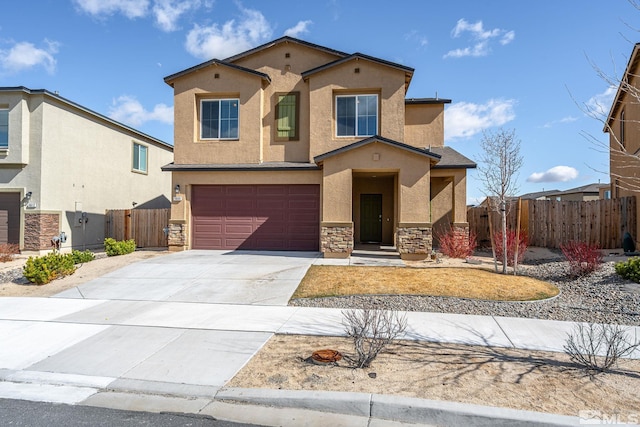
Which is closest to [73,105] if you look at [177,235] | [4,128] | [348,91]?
[4,128]

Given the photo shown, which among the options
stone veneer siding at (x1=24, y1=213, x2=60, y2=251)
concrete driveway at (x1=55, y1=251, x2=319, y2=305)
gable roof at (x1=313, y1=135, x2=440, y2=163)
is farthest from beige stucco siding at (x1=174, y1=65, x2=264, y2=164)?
stone veneer siding at (x1=24, y1=213, x2=60, y2=251)

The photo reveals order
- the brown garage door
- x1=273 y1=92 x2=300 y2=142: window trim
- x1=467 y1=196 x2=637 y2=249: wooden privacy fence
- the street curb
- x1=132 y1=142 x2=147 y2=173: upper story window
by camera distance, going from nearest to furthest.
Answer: the street curb
x1=467 y1=196 x2=637 y2=249: wooden privacy fence
the brown garage door
x1=273 y1=92 x2=300 y2=142: window trim
x1=132 y1=142 x2=147 y2=173: upper story window

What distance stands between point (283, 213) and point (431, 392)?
38.1 feet

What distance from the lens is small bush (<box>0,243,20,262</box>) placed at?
1383 centimetres

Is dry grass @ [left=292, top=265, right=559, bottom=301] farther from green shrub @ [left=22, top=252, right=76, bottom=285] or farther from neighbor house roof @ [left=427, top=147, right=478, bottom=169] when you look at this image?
green shrub @ [left=22, top=252, right=76, bottom=285]

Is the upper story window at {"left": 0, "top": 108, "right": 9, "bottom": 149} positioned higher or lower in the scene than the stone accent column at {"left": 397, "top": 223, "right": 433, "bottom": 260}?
higher

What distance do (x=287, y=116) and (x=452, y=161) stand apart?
725 cm

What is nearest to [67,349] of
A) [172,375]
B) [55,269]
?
[172,375]

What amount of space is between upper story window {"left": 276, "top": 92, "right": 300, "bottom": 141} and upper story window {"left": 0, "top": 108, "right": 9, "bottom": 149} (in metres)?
11.5

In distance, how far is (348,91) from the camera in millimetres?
15438

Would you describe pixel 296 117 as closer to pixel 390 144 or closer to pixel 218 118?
pixel 218 118

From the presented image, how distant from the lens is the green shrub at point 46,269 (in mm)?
9758

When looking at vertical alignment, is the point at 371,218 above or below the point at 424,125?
below

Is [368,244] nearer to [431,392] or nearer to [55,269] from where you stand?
[55,269]
